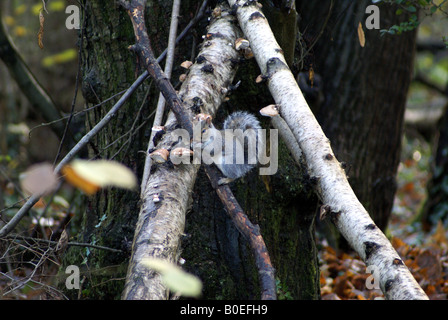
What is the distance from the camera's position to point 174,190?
1.79 metres

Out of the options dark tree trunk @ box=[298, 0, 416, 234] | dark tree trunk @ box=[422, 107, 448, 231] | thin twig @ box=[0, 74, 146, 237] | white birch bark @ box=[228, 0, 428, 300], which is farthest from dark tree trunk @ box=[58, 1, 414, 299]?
dark tree trunk @ box=[422, 107, 448, 231]

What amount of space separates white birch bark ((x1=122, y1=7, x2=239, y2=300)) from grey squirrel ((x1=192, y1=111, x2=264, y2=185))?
14 centimetres

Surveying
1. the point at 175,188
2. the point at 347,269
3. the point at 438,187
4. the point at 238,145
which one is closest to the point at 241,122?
the point at 238,145

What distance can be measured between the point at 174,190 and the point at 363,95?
2.92m

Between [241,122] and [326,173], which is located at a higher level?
[241,122]

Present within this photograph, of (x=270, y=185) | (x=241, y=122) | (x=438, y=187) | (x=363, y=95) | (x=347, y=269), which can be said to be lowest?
(x=347, y=269)

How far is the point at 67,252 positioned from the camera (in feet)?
8.29

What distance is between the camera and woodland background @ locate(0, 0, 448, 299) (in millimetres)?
2320

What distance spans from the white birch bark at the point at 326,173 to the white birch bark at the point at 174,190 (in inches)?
6.7

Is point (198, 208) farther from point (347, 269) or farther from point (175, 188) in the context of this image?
point (347, 269)

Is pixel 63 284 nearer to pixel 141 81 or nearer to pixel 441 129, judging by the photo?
pixel 141 81

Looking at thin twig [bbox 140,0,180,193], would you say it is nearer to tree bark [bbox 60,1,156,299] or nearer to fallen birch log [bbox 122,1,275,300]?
fallen birch log [bbox 122,1,275,300]

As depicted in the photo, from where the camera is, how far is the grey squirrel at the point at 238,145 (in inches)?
85.9

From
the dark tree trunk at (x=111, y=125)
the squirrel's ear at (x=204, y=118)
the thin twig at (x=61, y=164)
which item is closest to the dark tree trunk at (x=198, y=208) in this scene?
the dark tree trunk at (x=111, y=125)
